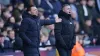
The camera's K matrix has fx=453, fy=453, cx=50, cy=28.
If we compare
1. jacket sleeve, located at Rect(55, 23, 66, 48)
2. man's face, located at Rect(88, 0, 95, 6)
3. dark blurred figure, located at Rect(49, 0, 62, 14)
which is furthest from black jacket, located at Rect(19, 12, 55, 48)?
man's face, located at Rect(88, 0, 95, 6)

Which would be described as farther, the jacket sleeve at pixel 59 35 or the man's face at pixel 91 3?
the man's face at pixel 91 3

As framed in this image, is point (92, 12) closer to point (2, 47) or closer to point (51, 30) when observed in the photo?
point (51, 30)

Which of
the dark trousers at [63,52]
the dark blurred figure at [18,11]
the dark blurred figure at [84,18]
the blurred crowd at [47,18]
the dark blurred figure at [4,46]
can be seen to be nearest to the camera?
the dark trousers at [63,52]

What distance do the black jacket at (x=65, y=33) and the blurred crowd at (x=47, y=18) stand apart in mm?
2252

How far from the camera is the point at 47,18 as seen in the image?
1531cm

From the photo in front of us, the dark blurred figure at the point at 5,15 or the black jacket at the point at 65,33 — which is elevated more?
the dark blurred figure at the point at 5,15

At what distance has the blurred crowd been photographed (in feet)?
46.0

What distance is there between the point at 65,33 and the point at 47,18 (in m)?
3.88

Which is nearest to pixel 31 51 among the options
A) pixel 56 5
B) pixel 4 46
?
pixel 4 46

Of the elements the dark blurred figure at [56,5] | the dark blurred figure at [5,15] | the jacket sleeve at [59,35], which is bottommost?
the jacket sleeve at [59,35]

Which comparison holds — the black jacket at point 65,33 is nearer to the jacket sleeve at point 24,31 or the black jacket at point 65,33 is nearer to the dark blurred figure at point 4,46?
the jacket sleeve at point 24,31

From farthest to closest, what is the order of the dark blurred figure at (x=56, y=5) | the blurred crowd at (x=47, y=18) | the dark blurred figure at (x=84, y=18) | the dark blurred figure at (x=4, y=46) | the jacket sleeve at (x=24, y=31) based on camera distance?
the dark blurred figure at (x=84, y=18) < the dark blurred figure at (x=56, y=5) < the blurred crowd at (x=47, y=18) < the dark blurred figure at (x=4, y=46) < the jacket sleeve at (x=24, y=31)

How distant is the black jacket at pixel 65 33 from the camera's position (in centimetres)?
1140

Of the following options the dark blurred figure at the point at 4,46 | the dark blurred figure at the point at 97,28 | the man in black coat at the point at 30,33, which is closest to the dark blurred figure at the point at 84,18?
the dark blurred figure at the point at 97,28
